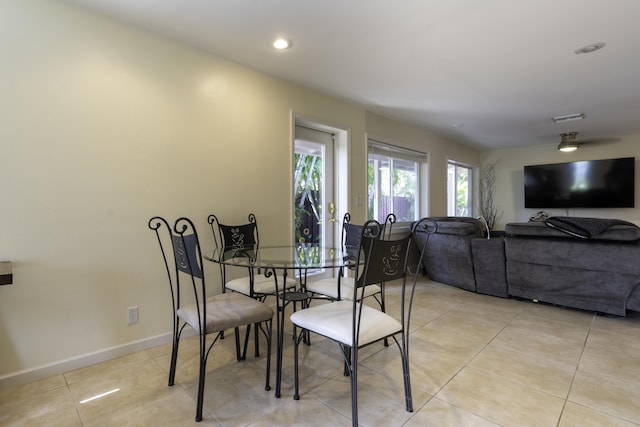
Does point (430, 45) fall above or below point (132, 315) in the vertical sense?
above

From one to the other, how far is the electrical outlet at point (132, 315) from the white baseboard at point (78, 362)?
5.9 inches

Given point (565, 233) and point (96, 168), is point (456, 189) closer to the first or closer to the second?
point (565, 233)

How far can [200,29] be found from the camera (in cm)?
222

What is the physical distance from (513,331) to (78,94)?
3.62m

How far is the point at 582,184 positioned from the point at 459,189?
2.03 meters

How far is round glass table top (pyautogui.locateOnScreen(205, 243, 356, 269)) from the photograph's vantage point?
1776 mm

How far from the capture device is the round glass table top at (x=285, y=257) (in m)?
1.78

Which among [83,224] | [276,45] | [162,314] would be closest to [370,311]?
[162,314]

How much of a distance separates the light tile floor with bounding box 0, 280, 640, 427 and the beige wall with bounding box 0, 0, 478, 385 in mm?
311

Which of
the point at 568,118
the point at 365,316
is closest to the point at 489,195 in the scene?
the point at 568,118

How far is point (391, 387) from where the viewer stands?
6.00ft

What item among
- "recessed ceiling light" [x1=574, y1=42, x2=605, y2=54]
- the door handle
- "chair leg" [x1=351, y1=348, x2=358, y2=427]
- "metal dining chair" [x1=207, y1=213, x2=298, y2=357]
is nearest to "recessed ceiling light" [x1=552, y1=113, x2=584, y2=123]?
"recessed ceiling light" [x1=574, y1=42, x2=605, y2=54]

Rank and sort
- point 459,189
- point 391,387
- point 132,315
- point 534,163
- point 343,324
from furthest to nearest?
point 459,189 < point 534,163 < point 132,315 < point 391,387 < point 343,324

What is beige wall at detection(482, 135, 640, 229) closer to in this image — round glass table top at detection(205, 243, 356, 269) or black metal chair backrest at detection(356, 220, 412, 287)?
round glass table top at detection(205, 243, 356, 269)
